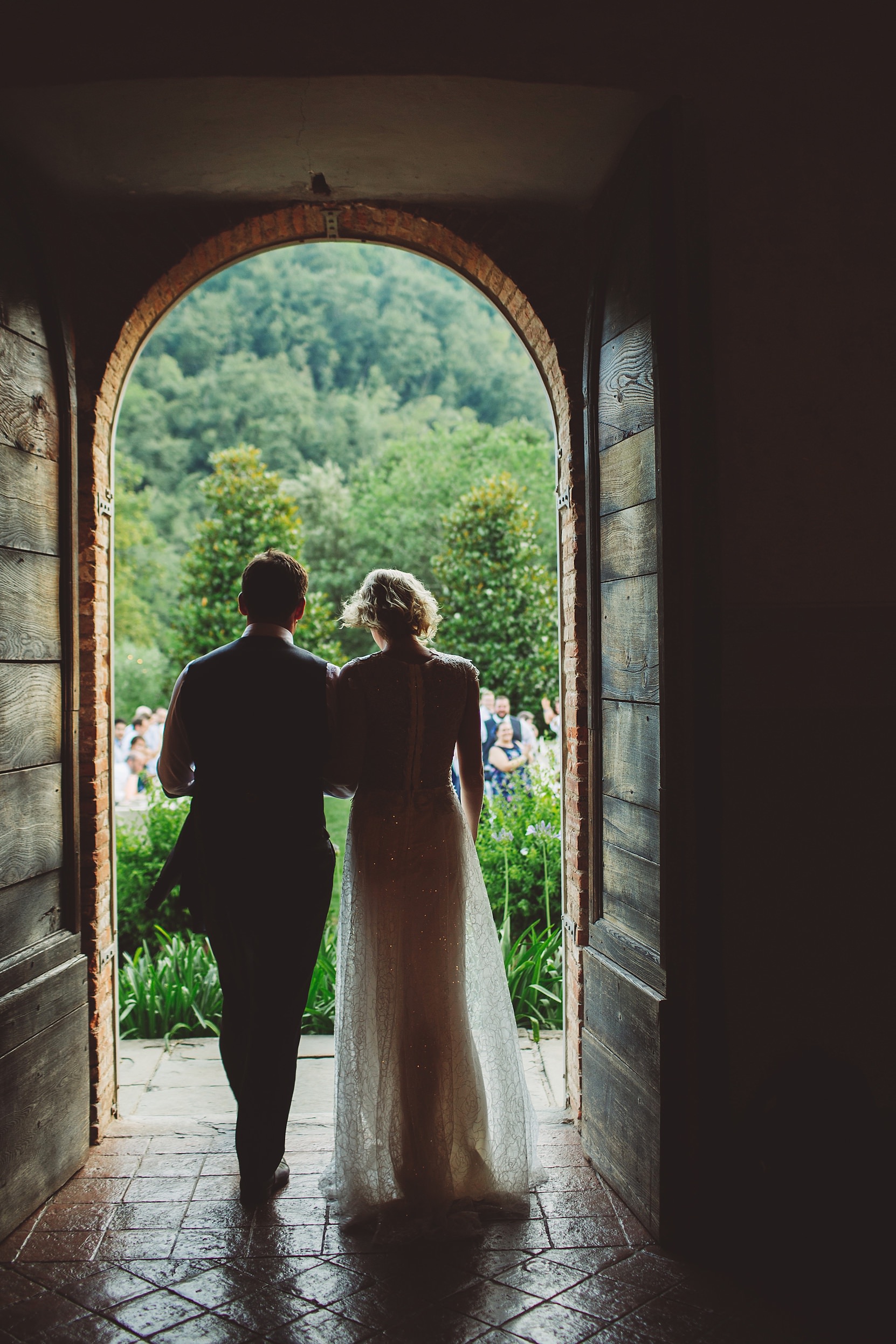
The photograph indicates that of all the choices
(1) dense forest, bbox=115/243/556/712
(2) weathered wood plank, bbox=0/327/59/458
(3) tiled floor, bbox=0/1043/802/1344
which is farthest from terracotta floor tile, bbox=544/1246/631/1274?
(1) dense forest, bbox=115/243/556/712

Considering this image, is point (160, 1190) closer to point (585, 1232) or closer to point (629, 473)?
point (585, 1232)

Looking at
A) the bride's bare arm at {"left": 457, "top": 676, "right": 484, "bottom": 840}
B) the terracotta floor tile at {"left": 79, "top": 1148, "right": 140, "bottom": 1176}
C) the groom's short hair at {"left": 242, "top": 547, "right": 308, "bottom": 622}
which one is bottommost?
the terracotta floor tile at {"left": 79, "top": 1148, "right": 140, "bottom": 1176}

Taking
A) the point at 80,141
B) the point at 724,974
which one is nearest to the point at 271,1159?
the point at 724,974

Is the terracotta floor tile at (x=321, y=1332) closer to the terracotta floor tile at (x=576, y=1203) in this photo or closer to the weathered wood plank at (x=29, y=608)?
the terracotta floor tile at (x=576, y=1203)

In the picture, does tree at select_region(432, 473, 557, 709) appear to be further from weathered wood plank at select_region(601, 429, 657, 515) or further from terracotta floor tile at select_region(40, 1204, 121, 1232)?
terracotta floor tile at select_region(40, 1204, 121, 1232)

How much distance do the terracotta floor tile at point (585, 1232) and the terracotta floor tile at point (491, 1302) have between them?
265 mm

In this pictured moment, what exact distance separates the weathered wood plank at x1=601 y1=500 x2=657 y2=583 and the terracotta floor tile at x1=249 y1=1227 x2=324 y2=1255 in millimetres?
2148

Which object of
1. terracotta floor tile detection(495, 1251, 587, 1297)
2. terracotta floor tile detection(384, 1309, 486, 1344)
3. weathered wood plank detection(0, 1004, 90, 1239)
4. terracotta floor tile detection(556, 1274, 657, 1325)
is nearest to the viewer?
terracotta floor tile detection(384, 1309, 486, 1344)

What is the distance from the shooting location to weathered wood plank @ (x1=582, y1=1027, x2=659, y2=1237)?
2693 mm

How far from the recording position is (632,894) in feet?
9.79

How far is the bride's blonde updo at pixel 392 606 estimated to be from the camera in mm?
2887

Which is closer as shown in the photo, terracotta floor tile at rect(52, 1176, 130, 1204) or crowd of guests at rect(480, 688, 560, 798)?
terracotta floor tile at rect(52, 1176, 130, 1204)

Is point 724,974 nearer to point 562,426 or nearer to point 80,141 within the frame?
point 562,426

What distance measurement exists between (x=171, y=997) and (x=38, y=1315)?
2.29 meters
